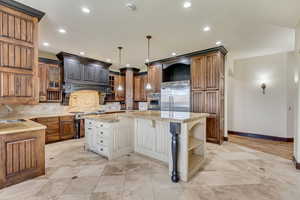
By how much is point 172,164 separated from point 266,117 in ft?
14.4

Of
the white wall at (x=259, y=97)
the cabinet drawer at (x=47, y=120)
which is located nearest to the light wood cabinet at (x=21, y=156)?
the cabinet drawer at (x=47, y=120)

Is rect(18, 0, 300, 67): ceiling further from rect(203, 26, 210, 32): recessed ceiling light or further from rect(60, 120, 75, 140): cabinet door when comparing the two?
rect(60, 120, 75, 140): cabinet door

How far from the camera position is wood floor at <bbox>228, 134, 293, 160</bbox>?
3598 mm

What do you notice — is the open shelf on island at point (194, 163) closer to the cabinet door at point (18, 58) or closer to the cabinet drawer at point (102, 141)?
the cabinet drawer at point (102, 141)

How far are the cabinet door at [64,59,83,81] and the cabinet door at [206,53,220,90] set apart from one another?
14.3ft

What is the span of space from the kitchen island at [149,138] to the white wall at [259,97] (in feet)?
10.5

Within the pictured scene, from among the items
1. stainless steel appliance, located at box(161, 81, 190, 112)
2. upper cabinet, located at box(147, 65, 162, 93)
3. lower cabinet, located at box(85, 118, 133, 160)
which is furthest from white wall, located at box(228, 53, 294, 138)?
lower cabinet, located at box(85, 118, 133, 160)

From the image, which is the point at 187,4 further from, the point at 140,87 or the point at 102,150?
the point at 140,87

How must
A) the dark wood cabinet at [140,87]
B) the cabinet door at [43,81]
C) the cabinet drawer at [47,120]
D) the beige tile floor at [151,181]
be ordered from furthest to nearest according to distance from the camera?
the dark wood cabinet at [140,87] < the cabinet door at [43,81] < the cabinet drawer at [47,120] < the beige tile floor at [151,181]

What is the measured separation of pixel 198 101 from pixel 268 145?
2.37m

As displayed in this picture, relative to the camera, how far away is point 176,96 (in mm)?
4996

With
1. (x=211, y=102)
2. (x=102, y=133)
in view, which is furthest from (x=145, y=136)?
(x=211, y=102)

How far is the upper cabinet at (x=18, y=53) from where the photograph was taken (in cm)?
228

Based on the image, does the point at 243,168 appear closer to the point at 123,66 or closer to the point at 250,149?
the point at 250,149
